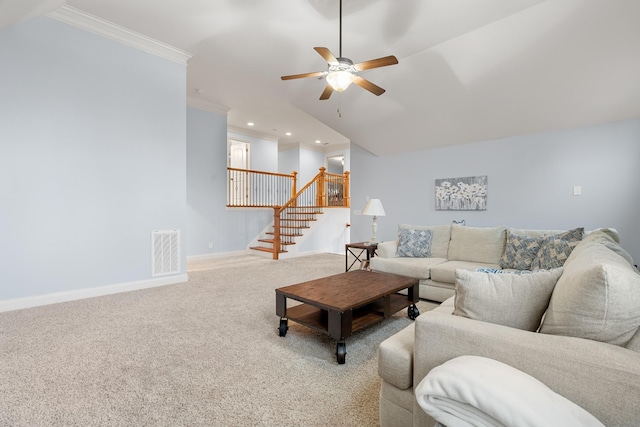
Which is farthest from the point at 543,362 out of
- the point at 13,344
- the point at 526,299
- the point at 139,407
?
the point at 13,344

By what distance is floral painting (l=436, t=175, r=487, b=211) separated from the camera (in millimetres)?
4789

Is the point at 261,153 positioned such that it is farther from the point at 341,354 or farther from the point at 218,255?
the point at 341,354

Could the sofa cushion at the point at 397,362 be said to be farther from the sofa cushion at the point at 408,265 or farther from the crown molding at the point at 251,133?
the crown molding at the point at 251,133

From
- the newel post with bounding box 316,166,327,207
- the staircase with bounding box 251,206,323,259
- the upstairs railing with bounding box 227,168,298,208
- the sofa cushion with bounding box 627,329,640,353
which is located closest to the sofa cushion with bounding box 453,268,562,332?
the sofa cushion with bounding box 627,329,640,353

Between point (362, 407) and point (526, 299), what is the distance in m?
1.04

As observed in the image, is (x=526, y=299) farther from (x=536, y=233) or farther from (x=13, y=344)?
(x=13, y=344)

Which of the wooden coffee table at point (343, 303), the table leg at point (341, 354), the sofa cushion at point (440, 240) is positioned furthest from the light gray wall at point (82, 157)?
the sofa cushion at point (440, 240)

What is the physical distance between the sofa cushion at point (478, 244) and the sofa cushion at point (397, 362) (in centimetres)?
284

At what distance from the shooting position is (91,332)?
2656 mm

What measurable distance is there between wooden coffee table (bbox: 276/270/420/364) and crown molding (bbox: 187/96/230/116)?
5.04 meters

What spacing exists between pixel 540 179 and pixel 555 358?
4095mm

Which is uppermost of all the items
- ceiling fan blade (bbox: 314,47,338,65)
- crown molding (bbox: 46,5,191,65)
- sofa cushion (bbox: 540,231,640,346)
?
crown molding (bbox: 46,5,191,65)

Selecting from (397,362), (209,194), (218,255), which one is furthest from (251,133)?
(397,362)

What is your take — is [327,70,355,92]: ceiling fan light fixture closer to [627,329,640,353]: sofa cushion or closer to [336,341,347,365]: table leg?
[336,341,347,365]: table leg
